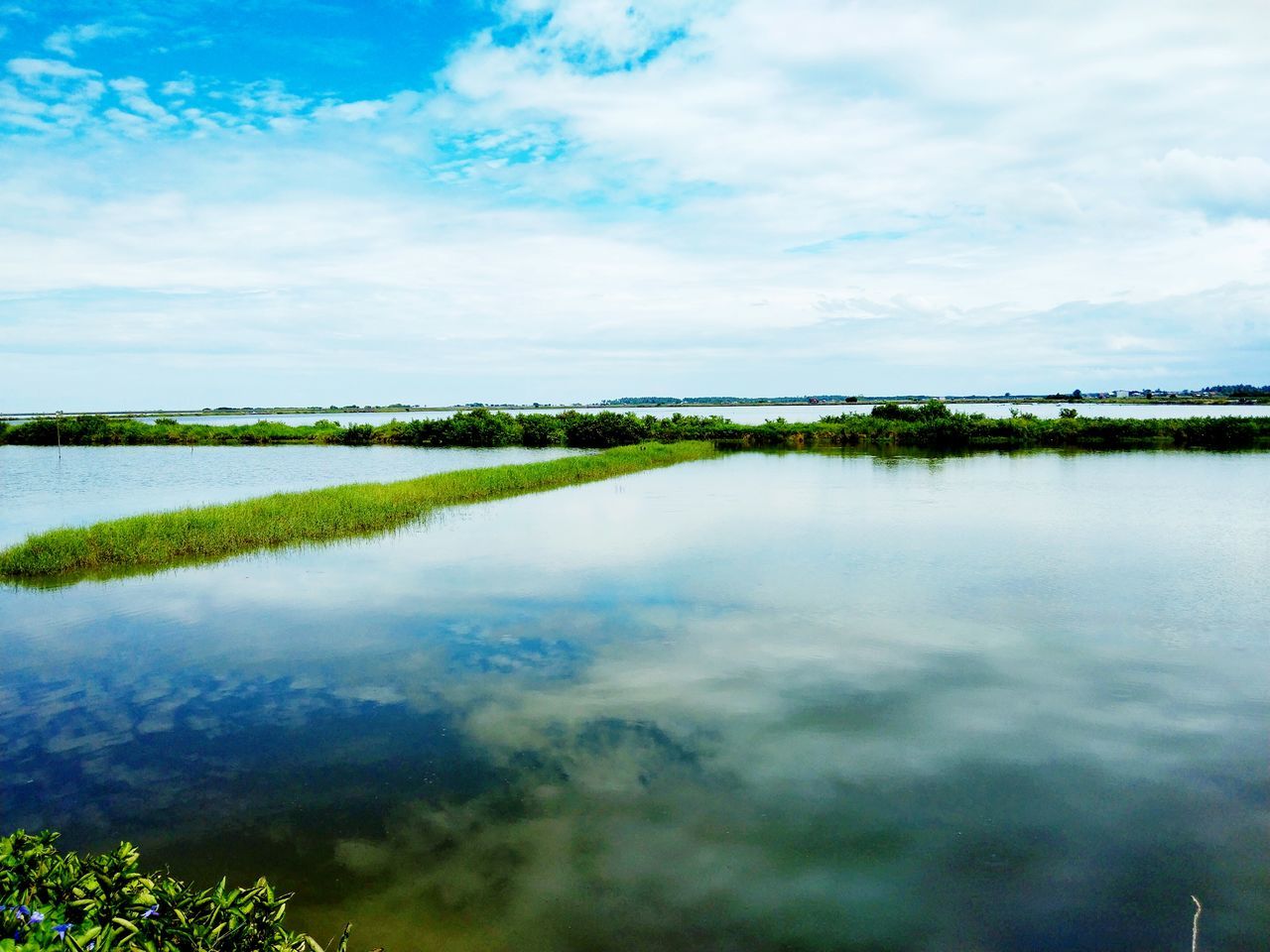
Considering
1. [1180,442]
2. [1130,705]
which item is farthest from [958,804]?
[1180,442]

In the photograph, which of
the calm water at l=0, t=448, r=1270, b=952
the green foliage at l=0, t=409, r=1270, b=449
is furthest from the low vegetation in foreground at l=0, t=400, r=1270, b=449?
the calm water at l=0, t=448, r=1270, b=952

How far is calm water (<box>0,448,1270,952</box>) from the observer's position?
188 inches

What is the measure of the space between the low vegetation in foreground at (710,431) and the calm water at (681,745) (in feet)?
122

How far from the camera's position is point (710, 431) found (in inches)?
2037

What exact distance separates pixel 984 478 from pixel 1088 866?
24.0 metres

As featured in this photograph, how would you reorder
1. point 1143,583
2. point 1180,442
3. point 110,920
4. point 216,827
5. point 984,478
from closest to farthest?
1. point 110,920
2. point 216,827
3. point 1143,583
4. point 984,478
5. point 1180,442

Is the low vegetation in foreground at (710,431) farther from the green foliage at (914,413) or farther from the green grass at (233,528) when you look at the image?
the green grass at (233,528)

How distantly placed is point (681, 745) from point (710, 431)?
45599 mm

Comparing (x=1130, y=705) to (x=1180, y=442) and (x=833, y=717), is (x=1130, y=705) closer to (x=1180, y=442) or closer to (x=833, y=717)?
(x=833, y=717)

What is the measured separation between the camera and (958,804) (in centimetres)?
573

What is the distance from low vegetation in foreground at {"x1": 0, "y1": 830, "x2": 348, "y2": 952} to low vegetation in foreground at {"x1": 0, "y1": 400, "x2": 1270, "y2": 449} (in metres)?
46.1

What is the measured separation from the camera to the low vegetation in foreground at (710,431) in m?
46.6

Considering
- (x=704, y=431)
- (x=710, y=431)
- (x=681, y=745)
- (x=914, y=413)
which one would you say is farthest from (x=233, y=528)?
(x=914, y=413)

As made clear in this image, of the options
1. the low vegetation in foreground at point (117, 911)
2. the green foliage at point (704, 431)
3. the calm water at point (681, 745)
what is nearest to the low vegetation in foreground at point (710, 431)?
the green foliage at point (704, 431)
